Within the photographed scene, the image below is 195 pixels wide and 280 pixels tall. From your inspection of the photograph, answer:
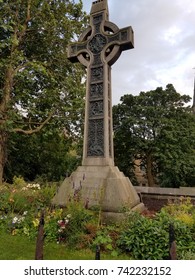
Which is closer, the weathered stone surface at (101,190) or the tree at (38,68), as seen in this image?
the weathered stone surface at (101,190)

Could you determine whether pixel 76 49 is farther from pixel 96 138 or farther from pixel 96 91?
pixel 96 138

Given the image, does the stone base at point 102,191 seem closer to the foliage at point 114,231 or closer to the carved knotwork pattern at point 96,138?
the foliage at point 114,231

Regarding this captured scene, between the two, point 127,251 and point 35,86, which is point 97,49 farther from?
point 35,86

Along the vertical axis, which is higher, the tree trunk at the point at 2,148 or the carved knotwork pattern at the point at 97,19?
the carved knotwork pattern at the point at 97,19

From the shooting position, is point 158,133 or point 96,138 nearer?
point 96,138

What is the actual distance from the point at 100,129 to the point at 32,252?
13.5ft

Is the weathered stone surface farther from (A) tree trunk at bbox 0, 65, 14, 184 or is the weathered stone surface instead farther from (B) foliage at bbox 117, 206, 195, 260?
(A) tree trunk at bbox 0, 65, 14, 184

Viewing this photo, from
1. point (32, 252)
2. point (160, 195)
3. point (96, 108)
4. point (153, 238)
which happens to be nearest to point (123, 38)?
point (96, 108)

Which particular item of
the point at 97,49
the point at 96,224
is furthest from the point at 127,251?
the point at 97,49

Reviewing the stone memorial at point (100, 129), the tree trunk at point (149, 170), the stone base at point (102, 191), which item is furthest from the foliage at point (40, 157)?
the tree trunk at point (149, 170)

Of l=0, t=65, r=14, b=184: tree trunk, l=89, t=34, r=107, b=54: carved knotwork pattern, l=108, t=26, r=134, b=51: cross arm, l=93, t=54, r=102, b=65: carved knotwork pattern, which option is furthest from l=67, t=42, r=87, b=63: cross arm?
l=0, t=65, r=14, b=184: tree trunk

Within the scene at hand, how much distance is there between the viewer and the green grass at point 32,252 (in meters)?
4.03

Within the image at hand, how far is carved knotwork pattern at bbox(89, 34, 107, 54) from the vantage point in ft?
26.0

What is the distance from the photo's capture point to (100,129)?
7.28m
